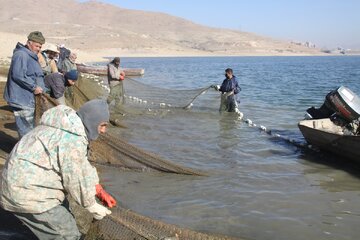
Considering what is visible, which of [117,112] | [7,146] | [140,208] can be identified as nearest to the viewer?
[140,208]

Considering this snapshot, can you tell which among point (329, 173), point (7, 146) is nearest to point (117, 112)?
point (7, 146)

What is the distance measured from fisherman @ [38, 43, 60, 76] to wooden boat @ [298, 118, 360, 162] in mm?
5085

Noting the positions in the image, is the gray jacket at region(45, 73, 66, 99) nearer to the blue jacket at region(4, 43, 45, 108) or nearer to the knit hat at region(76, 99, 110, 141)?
the blue jacket at region(4, 43, 45, 108)

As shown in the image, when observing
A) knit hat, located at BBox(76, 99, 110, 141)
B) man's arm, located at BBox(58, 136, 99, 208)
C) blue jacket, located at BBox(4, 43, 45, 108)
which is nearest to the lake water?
blue jacket, located at BBox(4, 43, 45, 108)

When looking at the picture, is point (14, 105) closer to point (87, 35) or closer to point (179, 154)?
point (179, 154)

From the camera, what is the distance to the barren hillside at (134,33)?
113 m

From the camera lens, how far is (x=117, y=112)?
39.2 ft

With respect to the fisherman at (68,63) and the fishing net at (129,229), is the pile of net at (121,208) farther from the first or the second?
the fisherman at (68,63)

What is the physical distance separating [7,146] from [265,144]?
18.4 ft

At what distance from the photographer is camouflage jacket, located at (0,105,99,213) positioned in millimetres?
2500

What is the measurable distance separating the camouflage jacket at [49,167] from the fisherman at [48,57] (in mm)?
5097

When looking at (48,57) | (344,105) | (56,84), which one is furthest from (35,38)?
(344,105)

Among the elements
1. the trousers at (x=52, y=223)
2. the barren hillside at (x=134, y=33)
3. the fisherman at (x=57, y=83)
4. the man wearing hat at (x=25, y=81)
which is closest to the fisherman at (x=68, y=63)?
the fisherman at (x=57, y=83)

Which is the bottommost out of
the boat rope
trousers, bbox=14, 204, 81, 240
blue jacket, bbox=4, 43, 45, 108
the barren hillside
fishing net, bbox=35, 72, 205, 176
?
the boat rope
